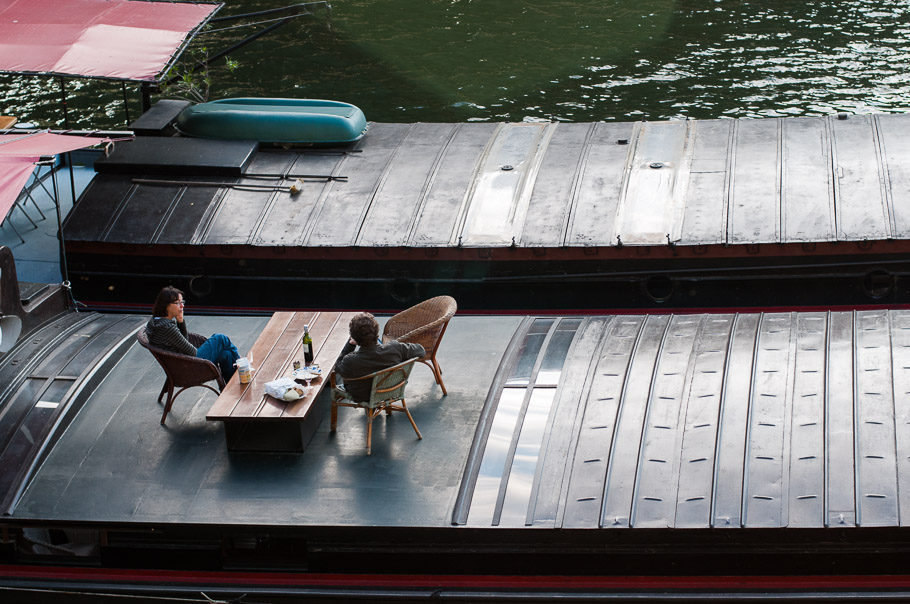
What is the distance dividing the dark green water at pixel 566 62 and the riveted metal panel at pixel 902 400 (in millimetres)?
13343

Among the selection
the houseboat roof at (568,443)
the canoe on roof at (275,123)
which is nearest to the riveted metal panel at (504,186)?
the canoe on roof at (275,123)

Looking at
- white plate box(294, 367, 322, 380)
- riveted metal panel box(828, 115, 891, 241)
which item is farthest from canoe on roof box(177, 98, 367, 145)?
riveted metal panel box(828, 115, 891, 241)

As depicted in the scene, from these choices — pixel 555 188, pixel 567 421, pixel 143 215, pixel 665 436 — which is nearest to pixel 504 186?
pixel 555 188

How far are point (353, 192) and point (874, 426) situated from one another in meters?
7.34

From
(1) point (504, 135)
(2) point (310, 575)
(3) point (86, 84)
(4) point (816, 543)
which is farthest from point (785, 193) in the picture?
(3) point (86, 84)

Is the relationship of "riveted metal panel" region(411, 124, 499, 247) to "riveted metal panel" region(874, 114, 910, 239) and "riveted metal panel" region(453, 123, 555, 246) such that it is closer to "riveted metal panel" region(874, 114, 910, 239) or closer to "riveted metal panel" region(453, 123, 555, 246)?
"riveted metal panel" region(453, 123, 555, 246)

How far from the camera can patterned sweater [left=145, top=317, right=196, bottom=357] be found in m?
9.05

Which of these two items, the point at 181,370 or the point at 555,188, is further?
the point at 555,188

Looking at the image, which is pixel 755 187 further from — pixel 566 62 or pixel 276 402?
pixel 566 62

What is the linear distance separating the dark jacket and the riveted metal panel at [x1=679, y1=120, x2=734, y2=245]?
4.51 meters

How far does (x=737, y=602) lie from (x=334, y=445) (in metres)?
3.40

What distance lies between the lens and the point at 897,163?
41.1 ft

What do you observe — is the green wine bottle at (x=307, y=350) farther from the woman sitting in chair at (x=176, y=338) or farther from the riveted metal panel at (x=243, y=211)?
the riveted metal panel at (x=243, y=211)

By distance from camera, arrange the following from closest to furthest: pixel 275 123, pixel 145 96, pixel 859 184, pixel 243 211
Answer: pixel 859 184 → pixel 243 211 → pixel 275 123 → pixel 145 96
